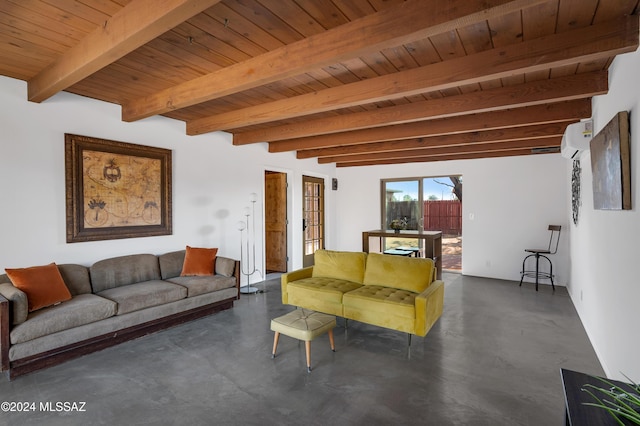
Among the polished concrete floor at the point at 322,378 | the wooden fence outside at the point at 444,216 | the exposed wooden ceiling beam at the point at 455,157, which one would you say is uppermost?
the exposed wooden ceiling beam at the point at 455,157

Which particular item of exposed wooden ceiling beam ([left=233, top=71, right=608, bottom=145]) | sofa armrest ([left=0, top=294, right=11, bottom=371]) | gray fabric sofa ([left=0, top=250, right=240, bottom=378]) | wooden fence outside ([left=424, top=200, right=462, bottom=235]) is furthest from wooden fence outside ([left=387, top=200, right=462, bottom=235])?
sofa armrest ([left=0, top=294, right=11, bottom=371])

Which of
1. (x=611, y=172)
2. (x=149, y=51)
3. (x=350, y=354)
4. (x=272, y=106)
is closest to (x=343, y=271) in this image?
(x=350, y=354)

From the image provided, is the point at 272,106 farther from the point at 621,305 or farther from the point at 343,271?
the point at 621,305

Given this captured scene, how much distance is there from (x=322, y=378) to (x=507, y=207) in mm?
5339

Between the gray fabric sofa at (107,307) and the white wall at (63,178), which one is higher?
the white wall at (63,178)

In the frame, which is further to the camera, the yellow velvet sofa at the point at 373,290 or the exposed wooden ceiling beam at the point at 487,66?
the yellow velvet sofa at the point at 373,290

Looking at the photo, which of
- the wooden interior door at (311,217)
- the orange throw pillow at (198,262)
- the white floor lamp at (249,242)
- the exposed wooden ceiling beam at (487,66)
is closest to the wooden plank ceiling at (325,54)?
the exposed wooden ceiling beam at (487,66)

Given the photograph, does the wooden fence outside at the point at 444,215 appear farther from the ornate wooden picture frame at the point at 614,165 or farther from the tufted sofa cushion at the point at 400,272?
the ornate wooden picture frame at the point at 614,165

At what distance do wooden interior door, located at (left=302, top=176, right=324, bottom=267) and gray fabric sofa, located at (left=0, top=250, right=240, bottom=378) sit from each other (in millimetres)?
2923

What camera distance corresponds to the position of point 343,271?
4105 millimetres

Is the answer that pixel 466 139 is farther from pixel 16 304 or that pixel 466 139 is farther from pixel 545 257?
pixel 16 304

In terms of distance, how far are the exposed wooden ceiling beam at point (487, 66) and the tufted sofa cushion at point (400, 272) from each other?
180 cm

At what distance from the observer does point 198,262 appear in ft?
14.4

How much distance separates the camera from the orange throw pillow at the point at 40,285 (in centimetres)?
288
